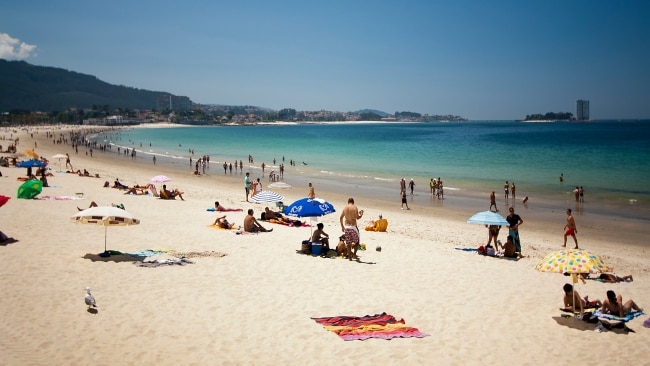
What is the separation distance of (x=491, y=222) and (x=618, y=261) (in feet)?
12.4

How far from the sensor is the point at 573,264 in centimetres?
765

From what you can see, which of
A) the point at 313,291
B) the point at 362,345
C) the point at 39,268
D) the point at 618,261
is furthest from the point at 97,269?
the point at 618,261

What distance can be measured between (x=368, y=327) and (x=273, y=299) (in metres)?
2.01

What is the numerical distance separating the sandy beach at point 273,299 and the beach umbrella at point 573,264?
0.86 m

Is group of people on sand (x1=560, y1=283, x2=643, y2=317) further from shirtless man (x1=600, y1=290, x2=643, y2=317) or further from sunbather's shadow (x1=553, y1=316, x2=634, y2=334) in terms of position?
sunbather's shadow (x1=553, y1=316, x2=634, y2=334)

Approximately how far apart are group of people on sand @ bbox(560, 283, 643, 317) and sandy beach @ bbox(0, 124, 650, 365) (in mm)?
256

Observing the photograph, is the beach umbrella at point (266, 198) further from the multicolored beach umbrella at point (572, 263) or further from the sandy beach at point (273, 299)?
the multicolored beach umbrella at point (572, 263)

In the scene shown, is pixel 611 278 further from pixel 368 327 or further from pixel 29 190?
pixel 29 190

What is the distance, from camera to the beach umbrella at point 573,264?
754 cm

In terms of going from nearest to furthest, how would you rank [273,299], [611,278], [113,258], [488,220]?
[273,299], [611,278], [113,258], [488,220]

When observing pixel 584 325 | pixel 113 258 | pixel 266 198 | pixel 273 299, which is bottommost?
pixel 584 325

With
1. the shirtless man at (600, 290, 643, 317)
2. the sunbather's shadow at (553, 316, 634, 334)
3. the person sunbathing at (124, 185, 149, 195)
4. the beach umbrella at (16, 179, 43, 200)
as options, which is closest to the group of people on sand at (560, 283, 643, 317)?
the shirtless man at (600, 290, 643, 317)

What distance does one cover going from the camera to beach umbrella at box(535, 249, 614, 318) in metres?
7.54

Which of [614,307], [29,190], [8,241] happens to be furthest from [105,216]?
[29,190]
